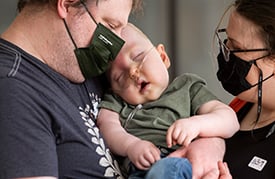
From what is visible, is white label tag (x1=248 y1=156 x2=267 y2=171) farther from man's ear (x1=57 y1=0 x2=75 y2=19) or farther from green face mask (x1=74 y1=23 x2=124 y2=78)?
man's ear (x1=57 y1=0 x2=75 y2=19)

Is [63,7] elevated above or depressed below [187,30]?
above

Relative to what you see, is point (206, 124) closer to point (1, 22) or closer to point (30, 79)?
point (30, 79)

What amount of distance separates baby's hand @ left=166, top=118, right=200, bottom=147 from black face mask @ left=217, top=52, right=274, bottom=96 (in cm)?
38

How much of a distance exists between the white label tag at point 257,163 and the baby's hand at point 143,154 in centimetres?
40

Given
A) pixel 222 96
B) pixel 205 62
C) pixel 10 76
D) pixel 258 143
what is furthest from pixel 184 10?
pixel 10 76

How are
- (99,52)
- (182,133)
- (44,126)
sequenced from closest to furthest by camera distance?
(44,126) < (182,133) < (99,52)

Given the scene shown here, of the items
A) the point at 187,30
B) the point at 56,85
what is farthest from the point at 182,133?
the point at 187,30

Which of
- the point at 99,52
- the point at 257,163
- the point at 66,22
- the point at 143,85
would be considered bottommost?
the point at 257,163

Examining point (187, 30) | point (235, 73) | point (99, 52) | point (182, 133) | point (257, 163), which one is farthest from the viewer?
point (187, 30)

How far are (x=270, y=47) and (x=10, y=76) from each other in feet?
3.02

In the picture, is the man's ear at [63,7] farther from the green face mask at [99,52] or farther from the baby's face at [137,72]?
the baby's face at [137,72]

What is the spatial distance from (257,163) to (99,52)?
668mm

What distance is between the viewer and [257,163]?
164 centimetres

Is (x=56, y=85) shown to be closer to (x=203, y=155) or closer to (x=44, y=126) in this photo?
(x=44, y=126)
